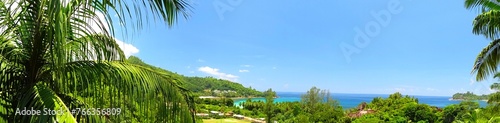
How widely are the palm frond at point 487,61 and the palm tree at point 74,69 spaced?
4.99 m

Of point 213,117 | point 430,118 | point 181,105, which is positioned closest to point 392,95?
point 430,118

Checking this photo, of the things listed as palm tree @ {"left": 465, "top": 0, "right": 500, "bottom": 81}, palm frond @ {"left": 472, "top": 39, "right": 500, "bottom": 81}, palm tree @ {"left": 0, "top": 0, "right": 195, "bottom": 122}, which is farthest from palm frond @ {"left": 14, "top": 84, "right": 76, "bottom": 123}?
palm frond @ {"left": 472, "top": 39, "right": 500, "bottom": 81}

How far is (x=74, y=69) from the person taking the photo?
1.97 metres

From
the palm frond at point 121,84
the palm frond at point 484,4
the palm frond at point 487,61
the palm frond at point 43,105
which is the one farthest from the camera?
the palm frond at point 487,61

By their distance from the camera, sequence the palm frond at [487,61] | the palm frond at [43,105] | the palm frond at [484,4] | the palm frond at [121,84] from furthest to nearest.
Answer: the palm frond at [487,61]
the palm frond at [484,4]
the palm frond at [121,84]
the palm frond at [43,105]

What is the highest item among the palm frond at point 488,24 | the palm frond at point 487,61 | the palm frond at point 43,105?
the palm frond at point 488,24

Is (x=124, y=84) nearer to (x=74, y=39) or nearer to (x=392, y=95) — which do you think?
(x=74, y=39)

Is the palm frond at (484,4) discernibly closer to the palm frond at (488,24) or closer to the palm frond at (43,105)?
the palm frond at (488,24)

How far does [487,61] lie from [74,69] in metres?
5.64

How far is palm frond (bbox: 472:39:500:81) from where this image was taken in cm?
524

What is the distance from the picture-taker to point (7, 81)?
193cm

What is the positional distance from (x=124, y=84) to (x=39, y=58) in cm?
45

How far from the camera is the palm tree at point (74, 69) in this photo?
172 centimetres

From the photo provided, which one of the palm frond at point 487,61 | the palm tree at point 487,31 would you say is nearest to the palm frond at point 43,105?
the palm tree at point 487,31
